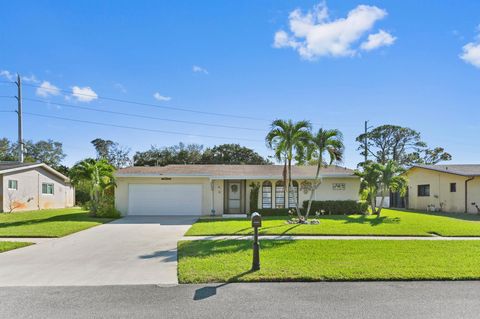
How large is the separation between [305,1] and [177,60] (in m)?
8.34

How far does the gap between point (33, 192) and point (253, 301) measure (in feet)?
81.1

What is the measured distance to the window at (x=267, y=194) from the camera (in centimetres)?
2006

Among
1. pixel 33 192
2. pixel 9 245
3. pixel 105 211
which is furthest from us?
pixel 33 192

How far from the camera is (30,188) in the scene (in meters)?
24.0

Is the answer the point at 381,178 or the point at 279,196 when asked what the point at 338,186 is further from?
the point at 279,196

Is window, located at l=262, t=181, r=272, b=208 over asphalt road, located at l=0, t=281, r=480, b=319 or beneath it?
over

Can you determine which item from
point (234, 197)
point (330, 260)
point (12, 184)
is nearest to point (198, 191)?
point (234, 197)

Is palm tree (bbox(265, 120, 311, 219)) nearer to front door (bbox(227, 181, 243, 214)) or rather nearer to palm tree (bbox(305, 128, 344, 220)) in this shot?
palm tree (bbox(305, 128, 344, 220))

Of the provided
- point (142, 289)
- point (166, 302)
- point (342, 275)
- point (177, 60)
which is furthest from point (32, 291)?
point (177, 60)

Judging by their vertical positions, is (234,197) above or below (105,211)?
above

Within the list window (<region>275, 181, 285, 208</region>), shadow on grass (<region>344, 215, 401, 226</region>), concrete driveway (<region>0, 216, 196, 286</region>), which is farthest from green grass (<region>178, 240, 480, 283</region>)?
window (<region>275, 181, 285, 208</region>)

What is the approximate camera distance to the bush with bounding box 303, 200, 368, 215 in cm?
1900

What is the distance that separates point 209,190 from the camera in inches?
781

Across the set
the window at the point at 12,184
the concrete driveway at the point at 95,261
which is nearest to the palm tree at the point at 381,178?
the concrete driveway at the point at 95,261
